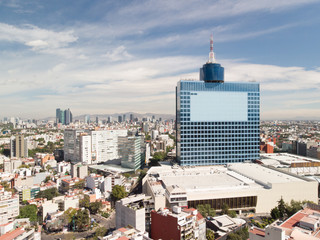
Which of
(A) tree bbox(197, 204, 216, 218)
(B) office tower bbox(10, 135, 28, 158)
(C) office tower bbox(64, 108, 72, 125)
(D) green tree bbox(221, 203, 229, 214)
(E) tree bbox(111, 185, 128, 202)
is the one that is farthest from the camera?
(C) office tower bbox(64, 108, 72, 125)

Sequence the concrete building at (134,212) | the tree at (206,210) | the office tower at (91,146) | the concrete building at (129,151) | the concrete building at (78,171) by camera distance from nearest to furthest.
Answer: the concrete building at (134,212)
the tree at (206,210)
the concrete building at (78,171)
the concrete building at (129,151)
the office tower at (91,146)

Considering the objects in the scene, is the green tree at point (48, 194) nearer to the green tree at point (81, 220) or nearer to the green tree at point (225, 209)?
the green tree at point (81, 220)

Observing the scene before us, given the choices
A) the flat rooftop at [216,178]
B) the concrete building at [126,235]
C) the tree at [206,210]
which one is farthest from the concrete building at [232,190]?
the concrete building at [126,235]

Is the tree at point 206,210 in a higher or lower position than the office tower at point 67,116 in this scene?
lower

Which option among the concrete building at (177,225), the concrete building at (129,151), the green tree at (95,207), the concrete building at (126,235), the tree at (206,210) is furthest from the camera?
the concrete building at (129,151)

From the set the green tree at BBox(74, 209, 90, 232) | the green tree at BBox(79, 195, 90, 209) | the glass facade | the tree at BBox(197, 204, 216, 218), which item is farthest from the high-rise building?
the tree at BBox(197, 204, 216, 218)

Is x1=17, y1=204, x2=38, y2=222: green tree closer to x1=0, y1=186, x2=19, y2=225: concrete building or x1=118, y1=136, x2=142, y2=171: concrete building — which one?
x1=0, y1=186, x2=19, y2=225: concrete building
